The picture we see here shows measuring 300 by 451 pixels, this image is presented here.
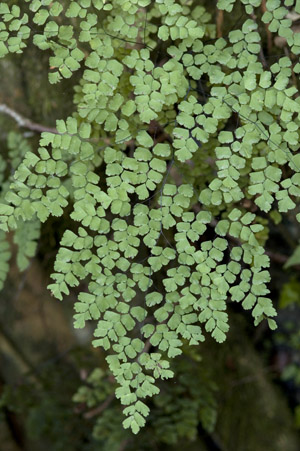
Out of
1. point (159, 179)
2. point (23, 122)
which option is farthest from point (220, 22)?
point (23, 122)

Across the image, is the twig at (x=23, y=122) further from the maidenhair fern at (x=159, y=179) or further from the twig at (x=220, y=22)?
the twig at (x=220, y=22)

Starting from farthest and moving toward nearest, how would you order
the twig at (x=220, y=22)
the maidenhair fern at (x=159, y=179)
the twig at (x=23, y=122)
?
the twig at (x=23, y=122)
the twig at (x=220, y=22)
the maidenhair fern at (x=159, y=179)

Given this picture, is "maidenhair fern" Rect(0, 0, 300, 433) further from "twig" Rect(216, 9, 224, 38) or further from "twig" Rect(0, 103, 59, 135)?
"twig" Rect(0, 103, 59, 135)

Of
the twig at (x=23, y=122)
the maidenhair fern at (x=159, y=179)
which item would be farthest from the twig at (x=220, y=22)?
the twig at (x=23, y=122)

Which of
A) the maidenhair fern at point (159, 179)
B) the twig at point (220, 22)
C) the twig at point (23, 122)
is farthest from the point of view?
the twig at point (23, 122)

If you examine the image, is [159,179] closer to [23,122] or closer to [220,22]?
[220,22]

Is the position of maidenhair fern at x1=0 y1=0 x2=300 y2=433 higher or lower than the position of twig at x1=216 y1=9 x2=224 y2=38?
lower

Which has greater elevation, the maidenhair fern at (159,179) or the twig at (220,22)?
the twig at (220,22)

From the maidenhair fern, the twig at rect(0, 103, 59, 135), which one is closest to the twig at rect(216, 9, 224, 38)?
the maidenhair fern
